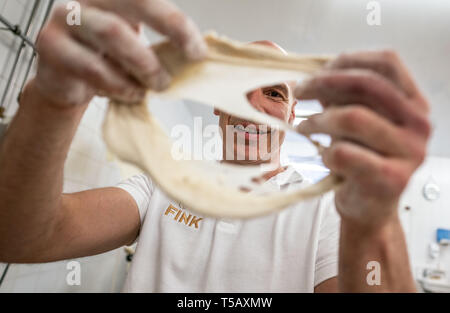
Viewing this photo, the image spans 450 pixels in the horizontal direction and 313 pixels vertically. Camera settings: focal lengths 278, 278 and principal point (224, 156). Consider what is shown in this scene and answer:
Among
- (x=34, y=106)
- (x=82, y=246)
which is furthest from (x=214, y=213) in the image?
(x=82, y=246)

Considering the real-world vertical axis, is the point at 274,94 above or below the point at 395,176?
above

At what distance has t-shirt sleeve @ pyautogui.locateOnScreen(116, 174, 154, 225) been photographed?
0.86 metres

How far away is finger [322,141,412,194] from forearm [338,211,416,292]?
10 cm

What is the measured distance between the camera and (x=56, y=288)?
1.40 meters

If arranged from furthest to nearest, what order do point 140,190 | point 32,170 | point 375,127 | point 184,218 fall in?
point 140,190 → point 184,218 → point 32,170 → point 375,127

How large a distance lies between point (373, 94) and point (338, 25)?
1.64 m

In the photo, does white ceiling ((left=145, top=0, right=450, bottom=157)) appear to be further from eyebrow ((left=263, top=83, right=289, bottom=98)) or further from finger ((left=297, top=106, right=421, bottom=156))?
finger ((left=297, top=106, right=421, bottom=156))

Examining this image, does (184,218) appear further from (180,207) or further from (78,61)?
(78,61)

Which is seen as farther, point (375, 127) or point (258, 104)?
point (258, 104)

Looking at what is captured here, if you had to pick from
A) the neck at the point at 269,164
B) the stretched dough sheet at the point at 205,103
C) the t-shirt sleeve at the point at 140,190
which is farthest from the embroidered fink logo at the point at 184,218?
the stretched dough sheet at the point at 205,103

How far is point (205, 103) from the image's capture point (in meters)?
0.39

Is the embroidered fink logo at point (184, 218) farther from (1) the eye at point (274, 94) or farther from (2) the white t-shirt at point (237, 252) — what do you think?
(1) the eye at point (274, 94)

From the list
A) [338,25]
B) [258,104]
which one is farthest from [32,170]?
[338,25]

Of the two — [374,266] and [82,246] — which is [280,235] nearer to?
[374,266]
